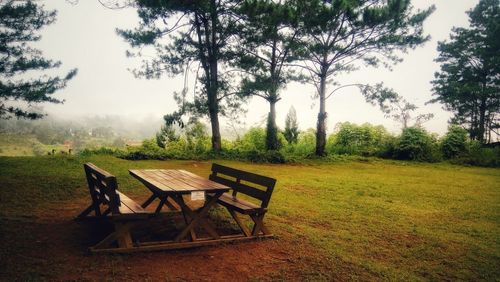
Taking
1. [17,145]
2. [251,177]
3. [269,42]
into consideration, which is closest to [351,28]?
[269,42]

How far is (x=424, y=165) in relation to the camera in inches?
636

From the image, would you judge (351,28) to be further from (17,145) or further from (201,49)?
(17,145)

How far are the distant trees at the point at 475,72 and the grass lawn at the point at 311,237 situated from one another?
75.6 ft

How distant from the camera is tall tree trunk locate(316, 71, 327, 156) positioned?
1861cm

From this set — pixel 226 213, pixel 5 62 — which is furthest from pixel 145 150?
pixel 226 213

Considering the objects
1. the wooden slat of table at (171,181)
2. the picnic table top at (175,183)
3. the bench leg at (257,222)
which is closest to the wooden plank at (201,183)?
the picnic table top at (175,183)

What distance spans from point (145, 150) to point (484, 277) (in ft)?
45.4

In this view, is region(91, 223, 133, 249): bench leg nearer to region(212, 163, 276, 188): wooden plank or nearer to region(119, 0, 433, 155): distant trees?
region(212, 163, 276, 188): wooden plank

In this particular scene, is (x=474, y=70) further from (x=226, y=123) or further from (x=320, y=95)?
(x=226, y=123)

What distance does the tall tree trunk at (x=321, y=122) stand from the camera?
61.1 ft

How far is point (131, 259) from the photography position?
3.82 m

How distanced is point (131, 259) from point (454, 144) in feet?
62.4

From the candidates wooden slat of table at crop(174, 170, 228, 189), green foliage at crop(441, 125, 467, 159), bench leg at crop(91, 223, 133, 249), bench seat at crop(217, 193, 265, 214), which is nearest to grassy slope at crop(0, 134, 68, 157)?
wooden slat of table at crop(174, 170, 228, 189)

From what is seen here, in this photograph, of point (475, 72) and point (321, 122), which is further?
point (475, 72)
